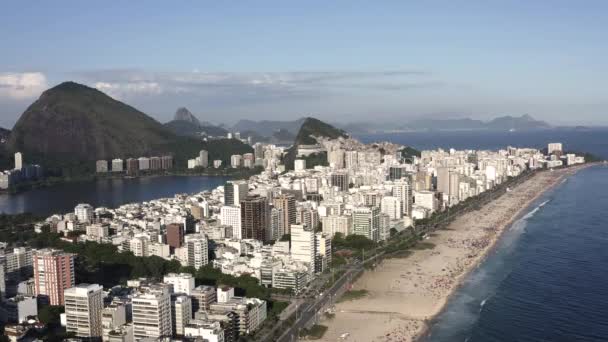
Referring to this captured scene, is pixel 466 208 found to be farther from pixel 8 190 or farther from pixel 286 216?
pixel 8 190

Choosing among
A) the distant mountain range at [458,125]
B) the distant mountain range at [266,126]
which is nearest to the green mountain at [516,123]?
the distant mountain range at [458,125]

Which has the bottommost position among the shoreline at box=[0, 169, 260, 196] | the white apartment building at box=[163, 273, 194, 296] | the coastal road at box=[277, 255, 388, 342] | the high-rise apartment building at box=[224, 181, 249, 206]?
the coastal road at box=[277, 255, 388, 342]

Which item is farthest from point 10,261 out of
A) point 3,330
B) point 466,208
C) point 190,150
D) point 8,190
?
point 190,150

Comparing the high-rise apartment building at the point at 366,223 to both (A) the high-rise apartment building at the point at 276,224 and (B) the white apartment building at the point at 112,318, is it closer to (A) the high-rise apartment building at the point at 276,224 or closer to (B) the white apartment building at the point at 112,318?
(A) the high-rise apartment building at the point at 276,224

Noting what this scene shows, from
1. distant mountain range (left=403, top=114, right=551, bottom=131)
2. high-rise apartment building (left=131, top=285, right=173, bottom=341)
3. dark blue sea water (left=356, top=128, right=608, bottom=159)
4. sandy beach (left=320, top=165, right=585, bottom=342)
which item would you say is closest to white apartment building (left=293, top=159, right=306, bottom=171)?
sandy beach (left=320, top=165, right=585, bottom=342)

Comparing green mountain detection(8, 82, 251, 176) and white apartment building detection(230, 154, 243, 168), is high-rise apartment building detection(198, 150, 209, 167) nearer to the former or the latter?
green mountain detection(8, 82, 251, 176)

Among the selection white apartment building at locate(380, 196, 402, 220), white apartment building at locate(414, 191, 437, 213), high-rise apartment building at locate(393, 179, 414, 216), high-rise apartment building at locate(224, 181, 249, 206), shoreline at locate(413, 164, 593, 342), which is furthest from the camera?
white apartment building at locate(414, 191, 437, 213)

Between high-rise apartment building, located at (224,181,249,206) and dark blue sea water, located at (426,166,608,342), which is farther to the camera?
high-rise apartment building, located at (224,181,249,206)

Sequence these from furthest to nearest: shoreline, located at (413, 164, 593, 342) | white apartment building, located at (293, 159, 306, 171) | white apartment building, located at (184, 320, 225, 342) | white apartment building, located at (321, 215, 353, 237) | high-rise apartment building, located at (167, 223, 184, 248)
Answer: white apartment building, located at (293, 159, 306, 171), white apartment building, located at (321, 215, 353, 237), high-rise apartment building, located at (167, 223, 184, 248), shoreline, located at (413, 164, 593, 342), white apartment building, located at (184, 320, 225, 342)
